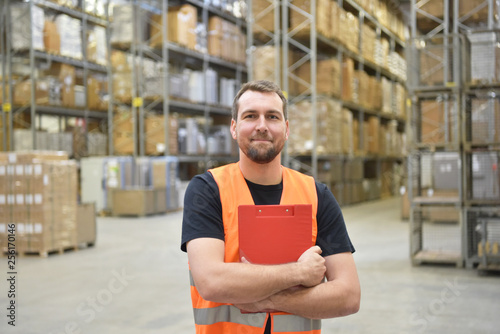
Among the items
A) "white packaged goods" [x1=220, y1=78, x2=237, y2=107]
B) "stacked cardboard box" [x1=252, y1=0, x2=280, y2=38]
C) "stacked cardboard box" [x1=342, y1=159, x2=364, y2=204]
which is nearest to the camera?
"stacked cardboard box" [x1=252, y1=0, x2=280, y2=38]

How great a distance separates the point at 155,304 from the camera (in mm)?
5234

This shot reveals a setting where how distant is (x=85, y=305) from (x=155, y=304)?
65 centimetres

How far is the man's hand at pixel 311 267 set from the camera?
68.9 inches

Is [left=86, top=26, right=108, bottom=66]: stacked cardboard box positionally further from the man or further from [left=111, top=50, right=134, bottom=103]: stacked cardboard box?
the man

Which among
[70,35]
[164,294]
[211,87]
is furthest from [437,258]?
[70,35]

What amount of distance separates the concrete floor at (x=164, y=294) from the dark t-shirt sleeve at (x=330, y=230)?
2651 millimetres

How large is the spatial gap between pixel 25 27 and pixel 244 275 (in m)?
13.9

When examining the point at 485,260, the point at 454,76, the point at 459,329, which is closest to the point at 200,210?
the point at 459,329

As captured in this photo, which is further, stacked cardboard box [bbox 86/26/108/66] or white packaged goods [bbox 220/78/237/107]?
white packaged goods [bbox 220/78/237/107]

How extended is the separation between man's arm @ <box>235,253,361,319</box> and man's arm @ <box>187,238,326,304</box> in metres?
0.04

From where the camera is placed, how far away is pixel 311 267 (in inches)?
69.1

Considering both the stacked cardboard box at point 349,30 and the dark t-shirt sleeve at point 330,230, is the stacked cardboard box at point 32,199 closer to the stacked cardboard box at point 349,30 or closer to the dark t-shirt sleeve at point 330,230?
the dark t-shirt sleeve at point 330,230

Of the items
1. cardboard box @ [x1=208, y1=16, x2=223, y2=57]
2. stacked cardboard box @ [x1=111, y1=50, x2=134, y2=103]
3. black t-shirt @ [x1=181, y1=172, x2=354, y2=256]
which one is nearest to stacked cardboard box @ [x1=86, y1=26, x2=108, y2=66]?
stacked cardboard box @ [x1=111, y1=50, x2=134, y2=103]

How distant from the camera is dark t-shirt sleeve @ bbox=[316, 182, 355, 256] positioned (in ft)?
6.40
